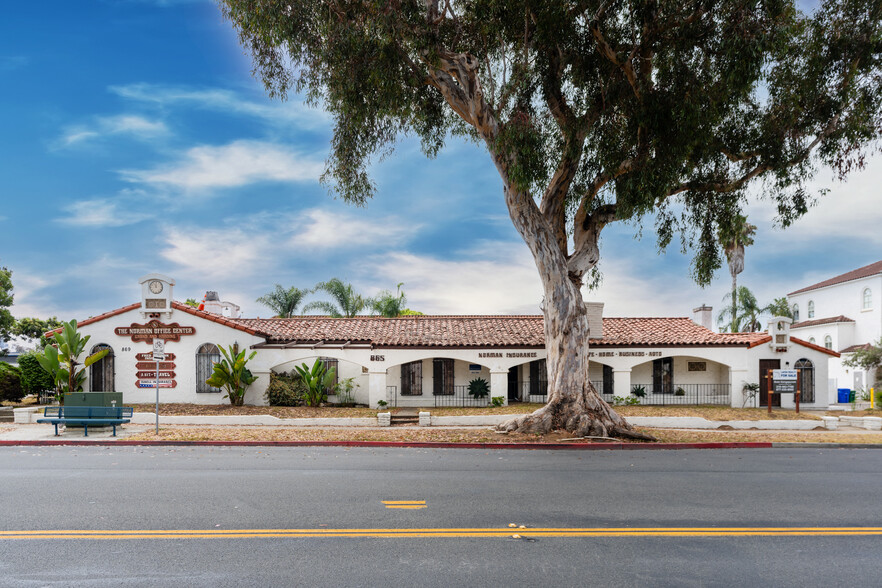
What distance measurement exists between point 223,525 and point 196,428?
37.8 feet

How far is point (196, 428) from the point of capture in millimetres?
17172

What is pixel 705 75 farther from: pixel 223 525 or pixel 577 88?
pixel 223 525

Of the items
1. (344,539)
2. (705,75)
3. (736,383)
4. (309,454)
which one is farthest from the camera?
(736,383)

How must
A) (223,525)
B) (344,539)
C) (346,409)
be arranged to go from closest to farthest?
1. (344,539)
2. (223,525)
3. (346,409)

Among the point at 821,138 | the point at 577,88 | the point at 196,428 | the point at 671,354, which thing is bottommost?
the point at 196,428

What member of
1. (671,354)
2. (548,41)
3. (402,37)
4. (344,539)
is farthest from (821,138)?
(344,539)

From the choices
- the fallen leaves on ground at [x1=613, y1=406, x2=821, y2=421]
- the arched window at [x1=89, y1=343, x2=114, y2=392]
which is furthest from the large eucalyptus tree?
the arched window at [x1=89, y1=343, x2=114, y2=392]

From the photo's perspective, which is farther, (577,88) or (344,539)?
(577,88)

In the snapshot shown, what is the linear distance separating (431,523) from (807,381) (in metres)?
23.6

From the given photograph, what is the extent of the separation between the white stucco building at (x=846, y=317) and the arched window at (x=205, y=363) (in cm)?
3226

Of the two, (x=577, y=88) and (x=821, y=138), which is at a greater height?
(x=577, y=88)

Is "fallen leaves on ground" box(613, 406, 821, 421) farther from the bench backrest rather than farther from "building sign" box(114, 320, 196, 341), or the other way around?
"building sign" box(114, 320, 196, 341)

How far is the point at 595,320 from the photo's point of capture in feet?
82.0

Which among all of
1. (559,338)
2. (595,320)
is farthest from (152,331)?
(595,320)
